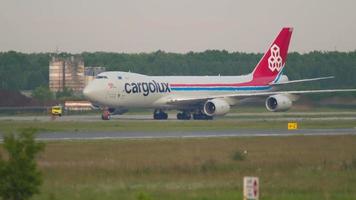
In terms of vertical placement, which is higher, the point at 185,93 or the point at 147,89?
the point at 147,89

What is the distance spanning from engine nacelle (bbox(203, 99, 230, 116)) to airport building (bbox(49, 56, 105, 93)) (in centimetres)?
4685

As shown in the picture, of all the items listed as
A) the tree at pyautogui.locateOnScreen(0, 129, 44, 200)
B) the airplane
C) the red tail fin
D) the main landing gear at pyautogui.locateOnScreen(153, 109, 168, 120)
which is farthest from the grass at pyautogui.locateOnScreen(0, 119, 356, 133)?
the tree at pyautogui.locateOnScreen(0, 129, 44, 200)

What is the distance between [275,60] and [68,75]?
46981 mm

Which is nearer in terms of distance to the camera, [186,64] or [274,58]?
[274,58]

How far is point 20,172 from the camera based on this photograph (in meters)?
22.1

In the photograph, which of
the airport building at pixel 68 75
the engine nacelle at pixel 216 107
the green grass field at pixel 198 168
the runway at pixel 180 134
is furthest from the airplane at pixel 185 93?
the airport building at pixel 68 75

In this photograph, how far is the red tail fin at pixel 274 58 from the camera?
8144cm

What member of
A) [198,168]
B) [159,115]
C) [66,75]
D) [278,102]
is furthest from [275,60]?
[198,168]

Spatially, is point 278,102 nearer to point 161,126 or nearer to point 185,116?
point 185,116

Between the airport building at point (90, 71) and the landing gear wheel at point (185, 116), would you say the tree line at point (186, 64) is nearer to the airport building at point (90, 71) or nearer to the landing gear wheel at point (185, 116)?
the airport building at point (90, 71)

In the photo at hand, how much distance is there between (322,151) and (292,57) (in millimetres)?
85541

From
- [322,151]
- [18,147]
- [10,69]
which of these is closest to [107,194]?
[18,147]

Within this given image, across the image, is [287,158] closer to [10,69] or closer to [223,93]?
[223,93]

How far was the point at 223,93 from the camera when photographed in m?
78.6
